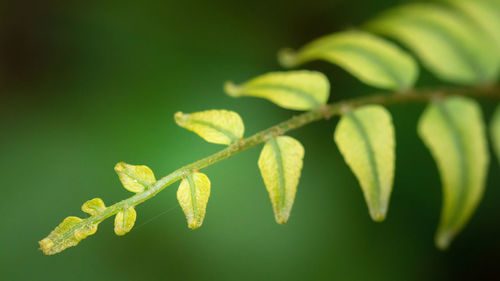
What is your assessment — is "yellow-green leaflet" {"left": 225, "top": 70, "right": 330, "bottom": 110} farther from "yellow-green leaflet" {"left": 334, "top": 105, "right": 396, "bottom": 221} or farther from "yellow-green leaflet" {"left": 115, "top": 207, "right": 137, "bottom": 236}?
"yellow-green leaflet" {"left": 115, "top": 207, "right": 137, "bottom": 236}

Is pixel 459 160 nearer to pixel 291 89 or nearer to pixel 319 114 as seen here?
pixel 319 114

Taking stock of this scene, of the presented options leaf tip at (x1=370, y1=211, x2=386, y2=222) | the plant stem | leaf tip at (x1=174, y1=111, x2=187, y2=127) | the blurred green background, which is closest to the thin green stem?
the plant stem

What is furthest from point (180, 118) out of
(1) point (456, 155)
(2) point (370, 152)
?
(1) point (456, 155)

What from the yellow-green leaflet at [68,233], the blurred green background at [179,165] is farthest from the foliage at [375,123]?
the blurred green background at [179,165]

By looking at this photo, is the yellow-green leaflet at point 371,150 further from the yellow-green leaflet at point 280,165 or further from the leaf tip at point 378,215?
the yellow-green leaflet at point 280,165

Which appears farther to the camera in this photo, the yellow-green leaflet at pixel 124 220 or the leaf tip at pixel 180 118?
the leaf tip at pixel 180 118

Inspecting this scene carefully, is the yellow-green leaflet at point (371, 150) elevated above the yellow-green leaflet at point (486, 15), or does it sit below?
below

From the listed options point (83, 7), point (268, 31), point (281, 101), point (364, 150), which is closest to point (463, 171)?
point (364, 150)
